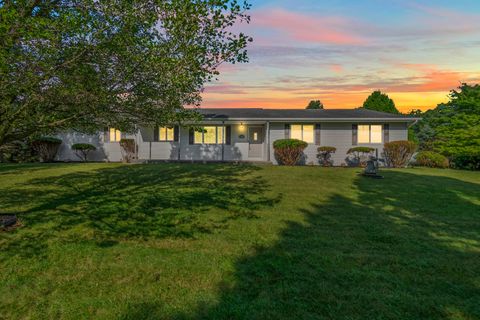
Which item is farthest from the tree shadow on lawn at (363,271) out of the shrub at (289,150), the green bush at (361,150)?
the green bush at (361,150)

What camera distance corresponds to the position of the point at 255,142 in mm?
23797

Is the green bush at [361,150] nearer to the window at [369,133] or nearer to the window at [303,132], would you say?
the window at [369,133]

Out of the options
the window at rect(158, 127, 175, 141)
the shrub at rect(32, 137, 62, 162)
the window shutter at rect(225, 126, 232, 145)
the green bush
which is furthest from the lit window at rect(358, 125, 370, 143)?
the shrub at rect(32, 137, 62, 162)

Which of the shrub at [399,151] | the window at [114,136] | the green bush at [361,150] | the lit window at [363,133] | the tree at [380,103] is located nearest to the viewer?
the shrub at [399,151]

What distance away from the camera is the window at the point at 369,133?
22.1 m

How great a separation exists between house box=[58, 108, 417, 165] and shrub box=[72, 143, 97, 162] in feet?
1.40

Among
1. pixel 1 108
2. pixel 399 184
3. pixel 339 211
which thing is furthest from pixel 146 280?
pixel 399 184

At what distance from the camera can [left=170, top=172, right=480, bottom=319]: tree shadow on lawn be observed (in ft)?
11.9

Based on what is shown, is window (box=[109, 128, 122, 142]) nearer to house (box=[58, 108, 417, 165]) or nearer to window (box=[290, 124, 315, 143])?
house (box=[58, 108, 417, 165])

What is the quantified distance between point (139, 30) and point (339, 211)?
628cm

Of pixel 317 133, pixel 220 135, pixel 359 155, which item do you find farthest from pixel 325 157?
pixel 220 135

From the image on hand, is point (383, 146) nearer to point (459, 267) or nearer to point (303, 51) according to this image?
point (303, 51)

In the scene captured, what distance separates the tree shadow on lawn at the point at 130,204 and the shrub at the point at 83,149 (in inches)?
325

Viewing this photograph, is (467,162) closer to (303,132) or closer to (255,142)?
(303,132)
